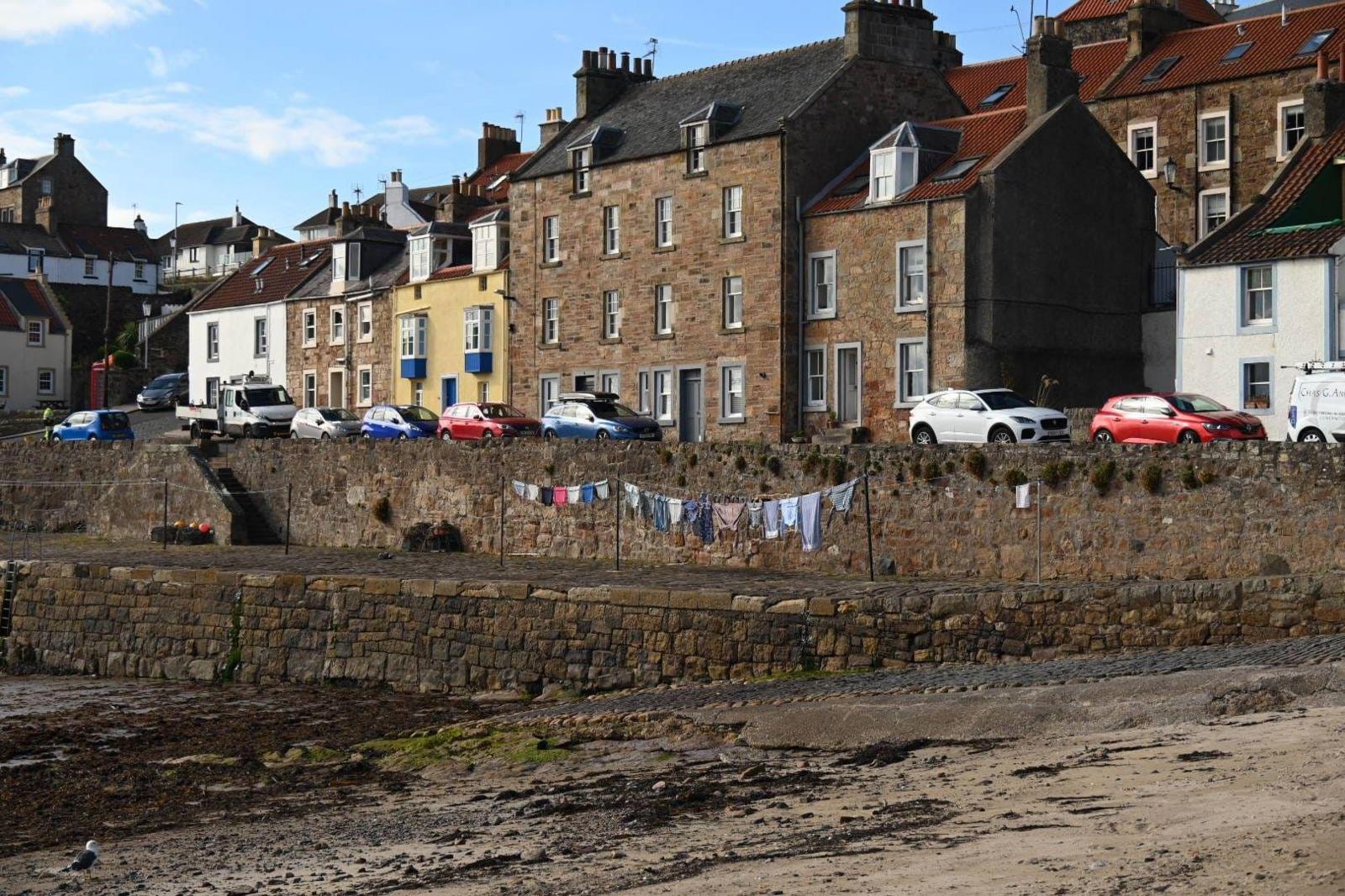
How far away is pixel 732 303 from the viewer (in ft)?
136

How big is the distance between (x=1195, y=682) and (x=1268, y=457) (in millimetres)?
8343

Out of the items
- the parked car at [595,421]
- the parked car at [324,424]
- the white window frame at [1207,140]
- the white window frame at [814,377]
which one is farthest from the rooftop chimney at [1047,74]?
the parked car at [324,424]

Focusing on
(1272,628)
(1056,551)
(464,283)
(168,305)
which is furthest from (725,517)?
(168,305)

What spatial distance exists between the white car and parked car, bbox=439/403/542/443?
10.2 meters

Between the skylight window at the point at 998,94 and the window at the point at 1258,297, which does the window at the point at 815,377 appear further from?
the skylight window at the point at 998,94

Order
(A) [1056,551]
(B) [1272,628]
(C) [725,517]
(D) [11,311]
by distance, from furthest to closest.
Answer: (D) [11,311], (C) [725,517], (A) [1056,551], (B) [1272,628]

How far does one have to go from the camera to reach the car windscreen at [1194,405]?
88.3 feet

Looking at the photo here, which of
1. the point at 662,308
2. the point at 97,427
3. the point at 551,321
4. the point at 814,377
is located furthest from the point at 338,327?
the point at 814,377

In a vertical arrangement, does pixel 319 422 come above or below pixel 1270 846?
above

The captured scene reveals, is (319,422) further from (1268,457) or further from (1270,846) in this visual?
(1270,846)

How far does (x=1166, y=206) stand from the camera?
158 ft

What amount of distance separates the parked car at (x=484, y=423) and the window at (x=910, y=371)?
7910 millimetres

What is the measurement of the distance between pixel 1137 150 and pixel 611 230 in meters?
15.5

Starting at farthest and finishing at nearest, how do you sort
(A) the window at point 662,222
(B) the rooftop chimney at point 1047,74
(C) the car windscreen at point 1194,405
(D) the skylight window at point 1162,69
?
(D) the skylight window at point 1162,69 < (A) the window at point 662,222 < (B) the rooftop chimney at point 1047,74 < (C) the car windscreen at point 1194,405
